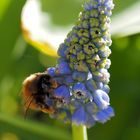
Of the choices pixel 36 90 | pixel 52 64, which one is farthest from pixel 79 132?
pixel 52 64

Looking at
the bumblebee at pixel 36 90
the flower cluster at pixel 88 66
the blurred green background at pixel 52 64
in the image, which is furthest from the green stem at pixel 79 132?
the blurred green background at pixel 52 64

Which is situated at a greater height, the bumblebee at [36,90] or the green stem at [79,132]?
the bumblebee at [36,90]

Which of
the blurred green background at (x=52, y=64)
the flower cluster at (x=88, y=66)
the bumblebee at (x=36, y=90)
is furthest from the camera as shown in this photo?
the blurred green background at (x=52, y=64)

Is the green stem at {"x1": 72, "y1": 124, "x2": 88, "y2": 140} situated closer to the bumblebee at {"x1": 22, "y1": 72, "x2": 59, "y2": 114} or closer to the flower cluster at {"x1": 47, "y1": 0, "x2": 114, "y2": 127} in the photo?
the flower cluster at {"x1": 47, "y1": 0, "x2": 114, "y2": 127}

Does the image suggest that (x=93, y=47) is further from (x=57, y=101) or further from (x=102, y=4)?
(x=57, y=101)

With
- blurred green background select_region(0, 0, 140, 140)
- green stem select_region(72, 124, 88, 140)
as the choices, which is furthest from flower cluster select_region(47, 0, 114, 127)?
blurred green background select_region(0, 0, 140, 140)

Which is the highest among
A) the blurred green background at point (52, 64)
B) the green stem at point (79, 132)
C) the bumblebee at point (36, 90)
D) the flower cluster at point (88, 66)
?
the blurred green background at point (52, 64)

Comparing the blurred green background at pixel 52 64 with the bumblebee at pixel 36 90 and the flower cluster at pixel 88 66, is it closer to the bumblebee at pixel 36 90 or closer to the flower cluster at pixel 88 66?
the bumblebee at pixel 36 90
